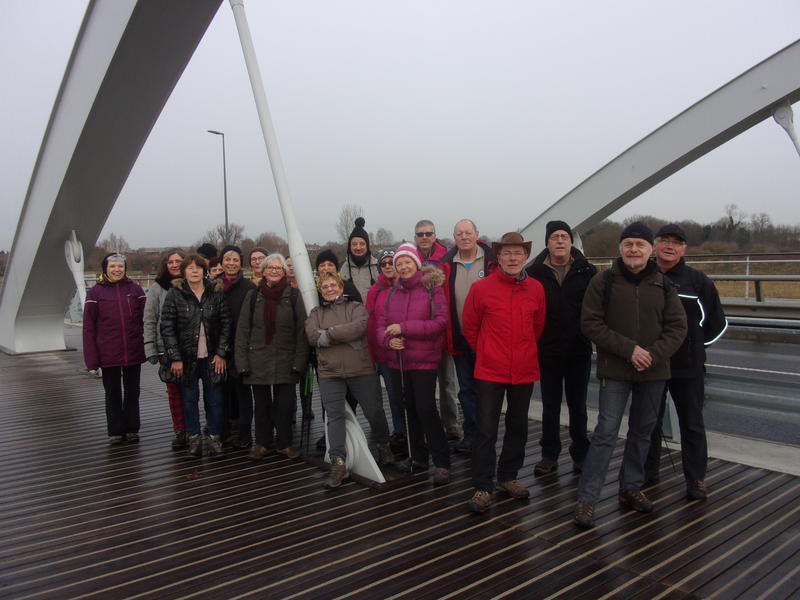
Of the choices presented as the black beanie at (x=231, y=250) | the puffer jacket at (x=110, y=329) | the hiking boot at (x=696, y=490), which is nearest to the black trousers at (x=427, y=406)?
the hiking boot at (x=696, y=490)

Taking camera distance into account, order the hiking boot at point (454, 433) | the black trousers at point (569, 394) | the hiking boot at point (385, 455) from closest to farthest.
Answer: the black trousers at point (569, 394) → the hiking boot at point (385, 455) → the hiking boot at point (454, 433)

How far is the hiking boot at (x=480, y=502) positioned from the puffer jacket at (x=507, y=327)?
0.75 m

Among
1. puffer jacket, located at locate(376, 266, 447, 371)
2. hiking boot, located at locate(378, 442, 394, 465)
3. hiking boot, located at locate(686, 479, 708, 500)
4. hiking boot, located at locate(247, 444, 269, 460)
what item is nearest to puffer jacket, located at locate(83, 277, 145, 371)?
hiking boot, located at locate(247, 444, 269, 460)

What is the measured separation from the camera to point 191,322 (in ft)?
16.5

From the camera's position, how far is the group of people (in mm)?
3539

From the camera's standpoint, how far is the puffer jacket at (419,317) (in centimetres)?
413

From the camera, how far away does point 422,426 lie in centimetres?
438

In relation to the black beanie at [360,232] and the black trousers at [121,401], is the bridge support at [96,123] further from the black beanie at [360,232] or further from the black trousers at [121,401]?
the black trousers at [121,401]

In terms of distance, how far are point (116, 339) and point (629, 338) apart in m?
4.67

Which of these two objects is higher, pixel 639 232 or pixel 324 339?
pixel 639 232

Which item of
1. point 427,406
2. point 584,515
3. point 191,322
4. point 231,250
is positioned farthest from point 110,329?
point 584,515

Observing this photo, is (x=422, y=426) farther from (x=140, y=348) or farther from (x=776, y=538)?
(x=140, y=348)

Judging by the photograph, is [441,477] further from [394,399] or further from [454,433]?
[454,433]

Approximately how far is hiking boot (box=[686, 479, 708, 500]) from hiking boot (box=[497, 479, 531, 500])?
3.42 feet
